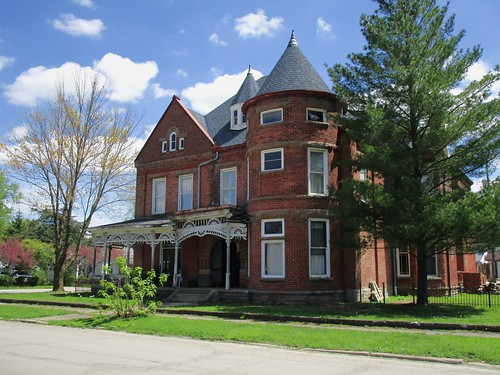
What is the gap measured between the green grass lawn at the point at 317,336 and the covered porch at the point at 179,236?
6609mm

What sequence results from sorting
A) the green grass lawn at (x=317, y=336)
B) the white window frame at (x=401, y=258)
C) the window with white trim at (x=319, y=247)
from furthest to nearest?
the white window frame at (x=401, y=258)
the window with white trim at (x=319, y=247)
the green grass lawn at (x=317, y=336)

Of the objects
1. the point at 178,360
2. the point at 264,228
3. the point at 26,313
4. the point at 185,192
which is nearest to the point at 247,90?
the point at 185,192

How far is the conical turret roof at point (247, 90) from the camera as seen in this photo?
27592 millimetres

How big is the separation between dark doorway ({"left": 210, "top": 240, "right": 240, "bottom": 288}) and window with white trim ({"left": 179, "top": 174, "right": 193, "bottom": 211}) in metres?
3.20

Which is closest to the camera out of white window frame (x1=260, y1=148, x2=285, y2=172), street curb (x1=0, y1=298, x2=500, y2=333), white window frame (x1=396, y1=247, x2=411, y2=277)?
street curb (x1=0, y1=298, x2=500, y2=333)

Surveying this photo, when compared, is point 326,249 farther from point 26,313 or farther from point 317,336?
point 26,313

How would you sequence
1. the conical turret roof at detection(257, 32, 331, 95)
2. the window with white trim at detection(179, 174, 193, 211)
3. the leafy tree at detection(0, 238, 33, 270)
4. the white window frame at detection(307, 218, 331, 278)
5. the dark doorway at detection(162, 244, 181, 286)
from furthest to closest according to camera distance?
the leafy tree at detection(0, 238, 33, 270), the dark doorway at detection(162, 244, 181, 286), the window with white trim at detection(179, 174, 193, 211), the conical turret roof at detection(257, 32, 331, 95), the white window frame at detection(307, 218, 331, 278)

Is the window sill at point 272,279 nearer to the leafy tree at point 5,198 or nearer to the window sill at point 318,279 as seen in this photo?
the window sill at point 318,279

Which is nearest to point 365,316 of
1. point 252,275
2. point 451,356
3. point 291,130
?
point 451,356

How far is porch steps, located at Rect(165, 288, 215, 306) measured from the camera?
2156 cm

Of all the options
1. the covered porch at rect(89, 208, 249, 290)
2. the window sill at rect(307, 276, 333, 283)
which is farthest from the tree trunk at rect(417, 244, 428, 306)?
the covered porch at rect(89, 208, 249, 290)

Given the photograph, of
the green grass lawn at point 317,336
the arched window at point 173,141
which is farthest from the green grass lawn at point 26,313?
the arched window at point 173,141

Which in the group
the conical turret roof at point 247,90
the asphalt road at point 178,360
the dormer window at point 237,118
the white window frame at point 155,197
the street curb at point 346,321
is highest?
the conical turret roof at point 247,90

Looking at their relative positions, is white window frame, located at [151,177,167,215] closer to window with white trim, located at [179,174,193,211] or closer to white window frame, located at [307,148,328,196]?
window with white trim, located at [179,174,193,211]
